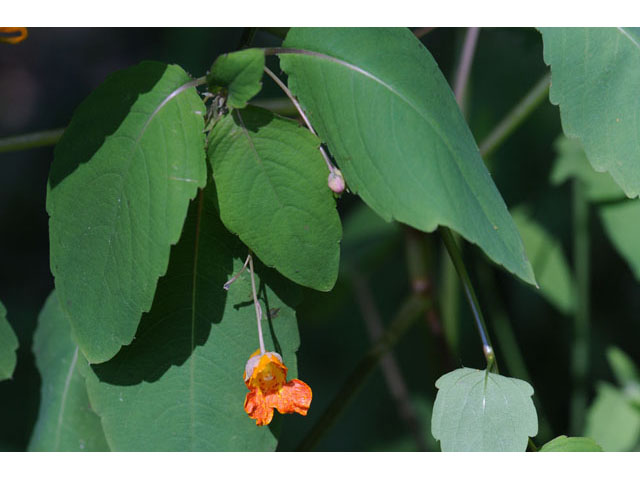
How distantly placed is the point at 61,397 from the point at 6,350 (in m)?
0.23

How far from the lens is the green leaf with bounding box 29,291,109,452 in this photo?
3.14ft

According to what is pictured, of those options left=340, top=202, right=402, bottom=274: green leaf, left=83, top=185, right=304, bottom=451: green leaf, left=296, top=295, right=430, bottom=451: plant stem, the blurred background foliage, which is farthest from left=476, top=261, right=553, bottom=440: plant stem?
left=83, top=185, right=304, bottom=451: green leaf

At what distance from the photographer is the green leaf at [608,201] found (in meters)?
1.27

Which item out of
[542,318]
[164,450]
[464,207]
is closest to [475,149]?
[464,207]

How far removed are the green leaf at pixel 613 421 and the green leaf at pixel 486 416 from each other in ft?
2.19

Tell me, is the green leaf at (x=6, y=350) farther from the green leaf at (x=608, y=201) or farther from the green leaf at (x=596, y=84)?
the green leaf at (x=608, y=201)

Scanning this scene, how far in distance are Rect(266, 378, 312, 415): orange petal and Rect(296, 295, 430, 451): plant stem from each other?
11.5 inches

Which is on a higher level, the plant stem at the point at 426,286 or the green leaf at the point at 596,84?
the green leaf at the point at 596,84

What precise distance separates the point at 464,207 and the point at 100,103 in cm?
35

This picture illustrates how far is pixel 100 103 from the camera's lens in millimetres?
674

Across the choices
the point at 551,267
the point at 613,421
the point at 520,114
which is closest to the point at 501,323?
the point at 551,267

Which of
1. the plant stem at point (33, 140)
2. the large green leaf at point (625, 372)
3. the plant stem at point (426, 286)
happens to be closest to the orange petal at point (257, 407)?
the plant stem at point (33, 140)

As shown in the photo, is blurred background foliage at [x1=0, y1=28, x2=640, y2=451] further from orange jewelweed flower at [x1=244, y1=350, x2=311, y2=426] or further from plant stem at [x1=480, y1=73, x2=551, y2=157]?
orange jewelweed flower at [x1=244, y1=350, x2=311, y2=426]

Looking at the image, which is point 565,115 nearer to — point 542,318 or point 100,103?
point 100,103
